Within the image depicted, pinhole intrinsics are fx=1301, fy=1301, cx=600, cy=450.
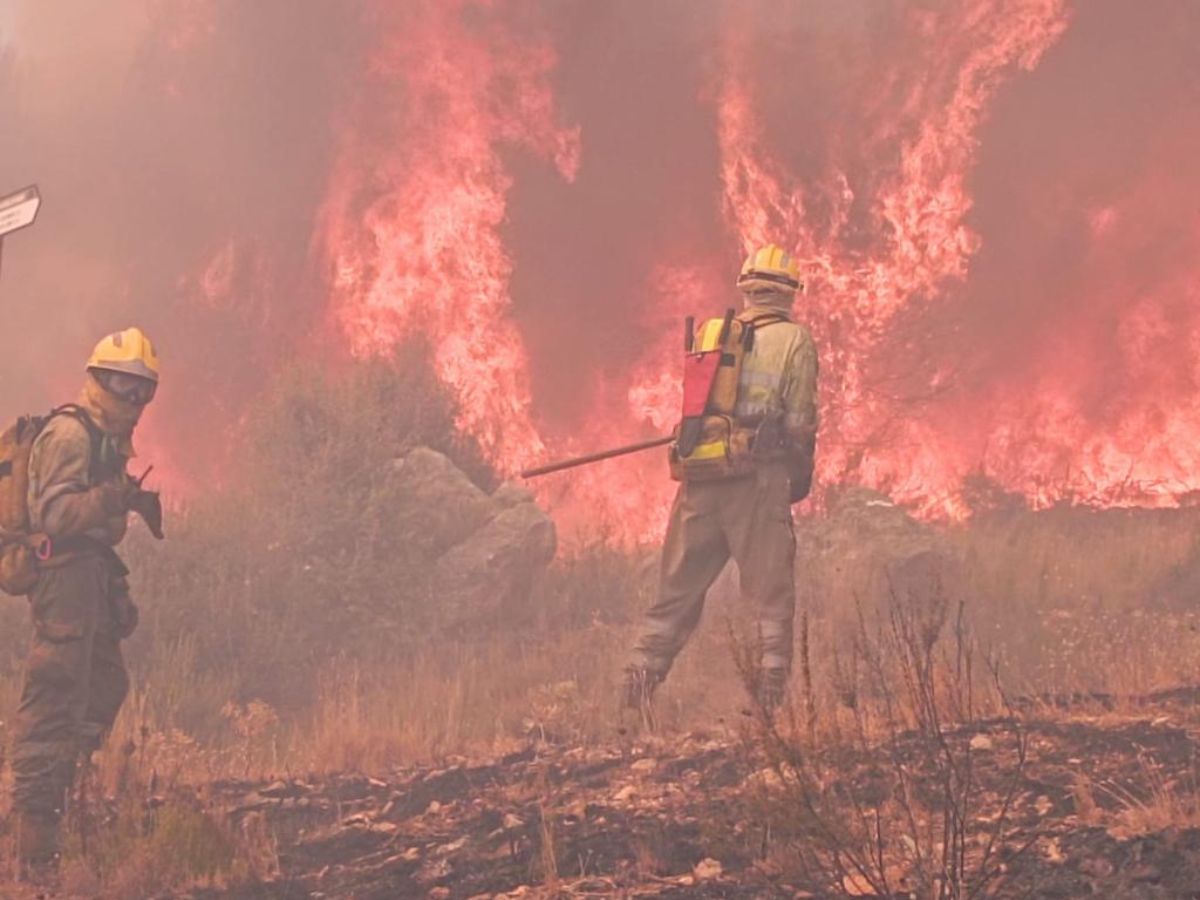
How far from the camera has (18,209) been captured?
20.9 feet

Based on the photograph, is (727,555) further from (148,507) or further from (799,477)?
(148,507)

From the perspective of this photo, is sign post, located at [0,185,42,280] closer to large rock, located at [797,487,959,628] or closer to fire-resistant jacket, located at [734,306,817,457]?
fire-resistant jacket, located at [734,306,817,457]

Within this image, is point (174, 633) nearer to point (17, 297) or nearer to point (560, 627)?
point (560, 627)

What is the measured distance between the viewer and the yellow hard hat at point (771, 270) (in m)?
7.20

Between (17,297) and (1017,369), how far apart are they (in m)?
15.7

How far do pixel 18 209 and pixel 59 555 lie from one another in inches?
70.4

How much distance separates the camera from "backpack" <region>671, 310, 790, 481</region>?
705 cm

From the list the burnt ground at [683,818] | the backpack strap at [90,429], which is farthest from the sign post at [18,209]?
the burnt ground at [683,818]

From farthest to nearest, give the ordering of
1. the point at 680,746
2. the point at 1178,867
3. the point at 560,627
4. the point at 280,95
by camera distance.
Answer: the point at 280,95 < the point at 560,627 < the point at 680,746 < the point at 1178,867

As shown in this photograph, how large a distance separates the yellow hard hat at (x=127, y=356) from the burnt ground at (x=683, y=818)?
212 cm

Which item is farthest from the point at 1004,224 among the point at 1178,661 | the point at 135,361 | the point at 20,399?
the point at 20,399

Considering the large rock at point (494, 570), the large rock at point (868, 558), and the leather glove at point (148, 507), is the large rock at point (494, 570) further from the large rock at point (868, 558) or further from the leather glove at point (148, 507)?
the leather glove at point (148, 507)

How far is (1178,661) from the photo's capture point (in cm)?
729

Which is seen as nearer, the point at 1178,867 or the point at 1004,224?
the point at 1178,867
